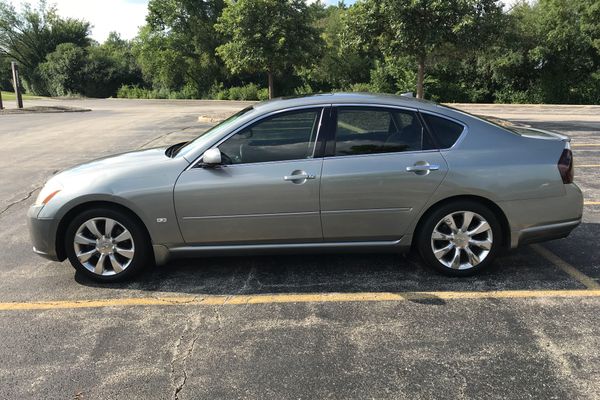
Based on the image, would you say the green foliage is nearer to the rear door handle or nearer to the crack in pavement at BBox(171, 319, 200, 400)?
the rear door handle

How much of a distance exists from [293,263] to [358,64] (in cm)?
3531

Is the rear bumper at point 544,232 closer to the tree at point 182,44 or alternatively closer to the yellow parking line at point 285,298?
the yellow parking line at point 285,298

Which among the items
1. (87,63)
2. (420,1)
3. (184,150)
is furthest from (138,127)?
(87,63)

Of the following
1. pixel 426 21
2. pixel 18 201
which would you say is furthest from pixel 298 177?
pixel 426 21

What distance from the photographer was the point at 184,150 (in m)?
4.39

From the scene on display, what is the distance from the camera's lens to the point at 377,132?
14.0ft

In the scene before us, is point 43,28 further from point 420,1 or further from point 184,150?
point 184,150

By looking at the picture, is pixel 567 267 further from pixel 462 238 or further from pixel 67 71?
pixel 67 71

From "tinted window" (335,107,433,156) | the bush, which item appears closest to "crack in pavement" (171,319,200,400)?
"tinted window" (335,107,433,156)

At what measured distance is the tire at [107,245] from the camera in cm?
416

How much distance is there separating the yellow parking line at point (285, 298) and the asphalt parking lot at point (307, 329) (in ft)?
0.05

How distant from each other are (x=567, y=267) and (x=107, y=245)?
4106 mm

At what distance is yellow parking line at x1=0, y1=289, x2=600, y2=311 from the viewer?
3.95 meters

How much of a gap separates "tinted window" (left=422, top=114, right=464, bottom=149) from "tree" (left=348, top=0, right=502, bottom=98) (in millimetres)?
11715
